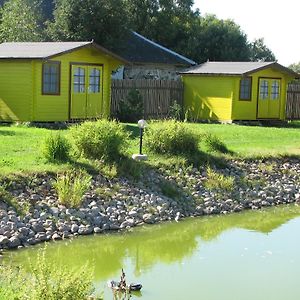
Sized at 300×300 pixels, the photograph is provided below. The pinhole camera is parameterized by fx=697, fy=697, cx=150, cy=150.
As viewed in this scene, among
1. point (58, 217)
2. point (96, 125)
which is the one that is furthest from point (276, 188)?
point (58, 217)

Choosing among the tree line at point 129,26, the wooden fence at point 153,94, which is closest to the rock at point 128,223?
the wooden fence at point 153,94

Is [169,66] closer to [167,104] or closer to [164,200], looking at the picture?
[167,104]

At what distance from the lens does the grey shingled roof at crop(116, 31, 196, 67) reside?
33.9 metres

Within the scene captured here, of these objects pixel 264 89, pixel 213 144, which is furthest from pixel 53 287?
pixel 264 89

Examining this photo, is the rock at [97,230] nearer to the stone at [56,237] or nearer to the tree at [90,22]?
the stone at [56,237]

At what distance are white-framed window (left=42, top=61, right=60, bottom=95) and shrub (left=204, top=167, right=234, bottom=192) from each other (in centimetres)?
755

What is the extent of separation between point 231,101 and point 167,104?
8.84 feet

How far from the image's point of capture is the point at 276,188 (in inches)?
686

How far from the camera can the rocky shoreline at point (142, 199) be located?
12180mm

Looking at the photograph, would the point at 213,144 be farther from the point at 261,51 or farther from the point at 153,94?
the point at 261,51

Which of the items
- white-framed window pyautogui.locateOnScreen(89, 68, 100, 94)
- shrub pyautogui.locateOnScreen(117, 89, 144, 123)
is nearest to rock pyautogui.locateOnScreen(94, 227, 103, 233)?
white-framed window pyautogui.locateOnScreen(89, 68, 100, 94)

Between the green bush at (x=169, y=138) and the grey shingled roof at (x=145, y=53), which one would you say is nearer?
the green bush at (x=169, y=138)

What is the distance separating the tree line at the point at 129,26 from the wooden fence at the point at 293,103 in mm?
8100

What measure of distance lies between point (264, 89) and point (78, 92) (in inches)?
360
